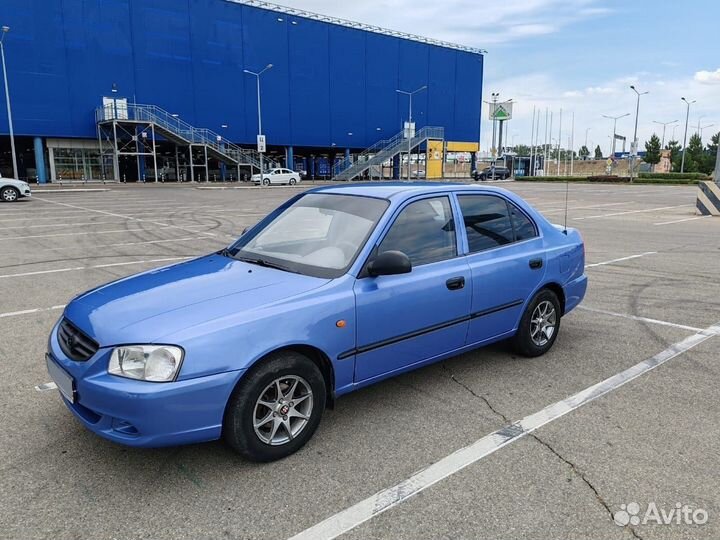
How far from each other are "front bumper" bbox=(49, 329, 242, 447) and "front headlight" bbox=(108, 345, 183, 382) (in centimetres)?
4

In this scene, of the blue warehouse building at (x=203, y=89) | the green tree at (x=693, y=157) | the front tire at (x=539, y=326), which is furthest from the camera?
the green tree at (x=693, y=157)

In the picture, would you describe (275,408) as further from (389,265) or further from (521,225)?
(521,225)

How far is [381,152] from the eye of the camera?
6019 cm

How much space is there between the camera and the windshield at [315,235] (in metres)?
3.77

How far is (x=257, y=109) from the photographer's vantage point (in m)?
54.6

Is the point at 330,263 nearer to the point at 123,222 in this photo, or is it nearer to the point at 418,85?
the point at 123,222

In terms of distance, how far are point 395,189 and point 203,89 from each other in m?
51.3

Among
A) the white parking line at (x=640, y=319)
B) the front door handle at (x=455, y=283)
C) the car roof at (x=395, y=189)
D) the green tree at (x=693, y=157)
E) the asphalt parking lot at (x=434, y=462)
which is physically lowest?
the asphalt parking lot at (x=434, y=462)

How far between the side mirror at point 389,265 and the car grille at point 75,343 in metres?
1.67

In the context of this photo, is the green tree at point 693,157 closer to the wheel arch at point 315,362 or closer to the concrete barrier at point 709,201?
the concrete barrier at point 709,201

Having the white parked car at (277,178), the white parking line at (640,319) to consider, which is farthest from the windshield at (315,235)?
the white parked car at (277,178)

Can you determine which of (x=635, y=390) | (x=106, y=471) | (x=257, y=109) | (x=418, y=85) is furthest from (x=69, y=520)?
(x=418, y=85)

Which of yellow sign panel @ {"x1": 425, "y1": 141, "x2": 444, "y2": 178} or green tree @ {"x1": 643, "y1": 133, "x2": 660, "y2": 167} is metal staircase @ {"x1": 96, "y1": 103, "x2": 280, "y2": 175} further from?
green tree @ {"x1": 643, "y1": 133, "x2": 660, "y2": 167}

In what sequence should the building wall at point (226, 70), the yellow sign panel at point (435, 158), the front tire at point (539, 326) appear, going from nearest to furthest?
the front tire at point (539, 326)
the building wall at point (226, 70)
the yellow sign panel at point (435, 158)
